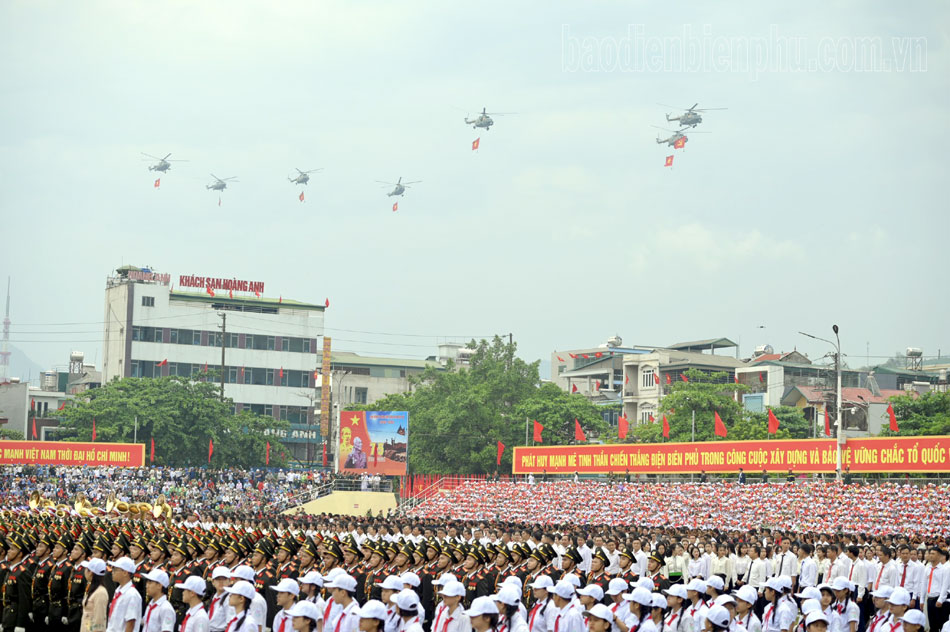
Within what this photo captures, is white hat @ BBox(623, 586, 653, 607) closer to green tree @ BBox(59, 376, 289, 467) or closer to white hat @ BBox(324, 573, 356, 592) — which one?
white hat @ BBox(324, 573, 356, 592)

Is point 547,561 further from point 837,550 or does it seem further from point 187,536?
point 837,550

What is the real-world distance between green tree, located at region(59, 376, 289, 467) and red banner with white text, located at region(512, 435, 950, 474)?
19522 mm

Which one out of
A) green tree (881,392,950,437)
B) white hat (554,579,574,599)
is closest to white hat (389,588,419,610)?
white hat (554,579,574,599)

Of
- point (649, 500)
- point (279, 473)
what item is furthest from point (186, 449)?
point (649, 500)

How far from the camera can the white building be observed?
72.1m

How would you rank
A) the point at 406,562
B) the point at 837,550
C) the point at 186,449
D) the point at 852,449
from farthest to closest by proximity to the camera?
the point at 186,449
the point at 852,449
the point at 837,550
the point at 406,562

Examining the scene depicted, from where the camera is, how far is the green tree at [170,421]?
57250mm

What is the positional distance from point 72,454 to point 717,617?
42.1 m

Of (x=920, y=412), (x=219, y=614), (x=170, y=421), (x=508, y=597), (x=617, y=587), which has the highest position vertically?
(x=920, y=412)

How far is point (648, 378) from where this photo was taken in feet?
237

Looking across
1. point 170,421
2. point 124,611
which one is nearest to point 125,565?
point 124,611

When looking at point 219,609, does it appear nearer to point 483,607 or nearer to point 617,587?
point 483,607

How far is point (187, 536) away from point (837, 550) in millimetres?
10601

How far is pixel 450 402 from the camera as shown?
55.3 meters
